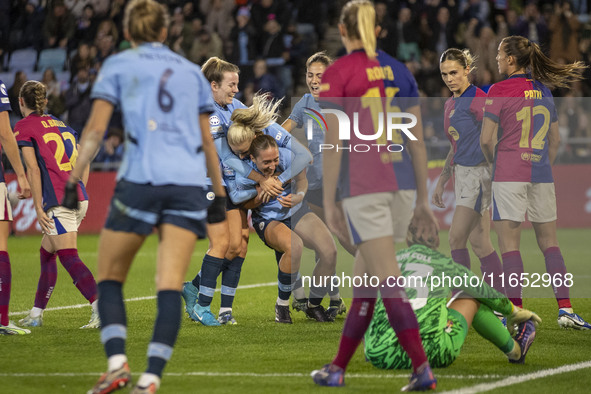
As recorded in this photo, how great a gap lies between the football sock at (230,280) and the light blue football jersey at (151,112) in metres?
3.67

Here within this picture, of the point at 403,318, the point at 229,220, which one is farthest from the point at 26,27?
the point at 403,318

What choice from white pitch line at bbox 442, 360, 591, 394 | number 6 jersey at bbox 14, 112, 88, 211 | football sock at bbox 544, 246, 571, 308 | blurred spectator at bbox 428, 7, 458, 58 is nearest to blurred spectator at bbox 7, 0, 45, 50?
blurred spectator at bbox 428, 7, 458, 58

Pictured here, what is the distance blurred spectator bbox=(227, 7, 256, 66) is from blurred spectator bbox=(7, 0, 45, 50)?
487 centimetres

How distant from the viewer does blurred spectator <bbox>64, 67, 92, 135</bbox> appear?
20.6 meters

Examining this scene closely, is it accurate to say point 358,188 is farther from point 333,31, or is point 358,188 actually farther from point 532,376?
point 333,31

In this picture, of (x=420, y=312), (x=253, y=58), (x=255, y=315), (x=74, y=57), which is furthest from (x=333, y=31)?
(x=420, y=312)

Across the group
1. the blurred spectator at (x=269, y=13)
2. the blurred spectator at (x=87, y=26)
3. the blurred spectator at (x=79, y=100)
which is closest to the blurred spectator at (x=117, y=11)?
the blurred spectator at (x=87, y=26)

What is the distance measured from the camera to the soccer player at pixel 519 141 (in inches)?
311

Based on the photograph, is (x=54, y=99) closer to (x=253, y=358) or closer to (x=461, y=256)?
(x=461, y=256)

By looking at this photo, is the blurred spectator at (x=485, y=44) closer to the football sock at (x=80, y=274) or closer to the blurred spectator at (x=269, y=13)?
the blurred spectator at (x=269, y=13)

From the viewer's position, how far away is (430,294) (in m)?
5.88

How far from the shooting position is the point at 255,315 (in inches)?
359

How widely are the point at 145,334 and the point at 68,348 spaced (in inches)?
33.5

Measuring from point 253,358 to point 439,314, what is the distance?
4.74 feet
